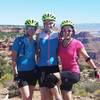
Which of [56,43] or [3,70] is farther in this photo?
[3,70]

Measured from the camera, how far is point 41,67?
718cm

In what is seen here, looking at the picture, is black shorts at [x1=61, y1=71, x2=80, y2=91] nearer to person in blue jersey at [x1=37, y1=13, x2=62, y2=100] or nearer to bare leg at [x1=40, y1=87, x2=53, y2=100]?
person in blue jersey at [x1=37, y1=13, x2=62, y2=100]

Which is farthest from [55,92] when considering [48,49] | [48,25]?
[48,25]

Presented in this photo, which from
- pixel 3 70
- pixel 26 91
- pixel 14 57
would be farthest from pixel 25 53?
pixel 3 70

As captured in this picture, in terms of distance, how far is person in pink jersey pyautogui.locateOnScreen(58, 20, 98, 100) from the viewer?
711cm

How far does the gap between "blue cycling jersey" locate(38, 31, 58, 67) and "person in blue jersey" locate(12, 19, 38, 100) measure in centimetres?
22

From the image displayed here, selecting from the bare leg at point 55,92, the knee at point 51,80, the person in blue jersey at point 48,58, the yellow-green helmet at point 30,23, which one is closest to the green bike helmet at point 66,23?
the person in blue jersey at point 48,58

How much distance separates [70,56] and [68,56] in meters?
0.03

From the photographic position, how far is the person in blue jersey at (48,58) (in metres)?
7.12

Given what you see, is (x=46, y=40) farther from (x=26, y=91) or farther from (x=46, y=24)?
(x=26, y=91)

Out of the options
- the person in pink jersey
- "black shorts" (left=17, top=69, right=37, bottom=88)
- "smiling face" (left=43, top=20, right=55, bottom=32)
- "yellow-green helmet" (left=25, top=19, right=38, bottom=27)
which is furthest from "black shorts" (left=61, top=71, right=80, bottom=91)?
"yellow-green helmet" (left=25, top=19, right=38, bottom=27)

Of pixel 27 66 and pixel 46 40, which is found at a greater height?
pixel 46 40

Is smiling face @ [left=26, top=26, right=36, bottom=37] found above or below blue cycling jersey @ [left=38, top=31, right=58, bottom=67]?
above

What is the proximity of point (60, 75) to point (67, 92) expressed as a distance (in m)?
0.32
